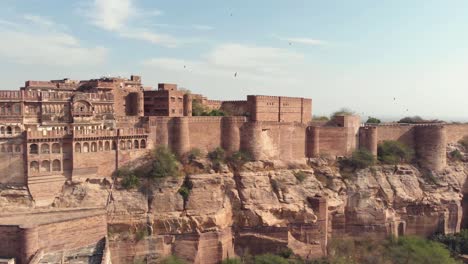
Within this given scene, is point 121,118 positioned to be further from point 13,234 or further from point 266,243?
point 266,243

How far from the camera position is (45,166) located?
2017 cm

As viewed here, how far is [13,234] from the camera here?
54.8ft

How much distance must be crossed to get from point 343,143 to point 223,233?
12.1 meters

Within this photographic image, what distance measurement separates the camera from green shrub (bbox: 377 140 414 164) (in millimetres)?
30906

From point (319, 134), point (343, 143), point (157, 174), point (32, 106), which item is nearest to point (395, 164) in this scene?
point (343, 143)

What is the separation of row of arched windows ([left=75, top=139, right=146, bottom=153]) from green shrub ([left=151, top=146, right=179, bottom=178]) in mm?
1016

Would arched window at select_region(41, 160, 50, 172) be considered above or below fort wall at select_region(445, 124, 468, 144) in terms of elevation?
below

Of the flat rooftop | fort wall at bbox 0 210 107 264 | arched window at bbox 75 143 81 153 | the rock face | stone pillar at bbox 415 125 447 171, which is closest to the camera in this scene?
fort wall at bbox 0 210 107 264

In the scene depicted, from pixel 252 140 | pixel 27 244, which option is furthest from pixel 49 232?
pixel 252 140

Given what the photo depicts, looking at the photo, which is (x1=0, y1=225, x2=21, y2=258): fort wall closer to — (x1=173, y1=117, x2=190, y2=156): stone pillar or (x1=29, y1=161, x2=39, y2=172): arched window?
(x1=29, y1=161, x2=39, y2=172): arched window

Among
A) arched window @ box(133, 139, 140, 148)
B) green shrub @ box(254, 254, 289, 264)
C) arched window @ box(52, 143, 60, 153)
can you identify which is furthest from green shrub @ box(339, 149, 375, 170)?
arched window @ box(52, 143, 60, 153)

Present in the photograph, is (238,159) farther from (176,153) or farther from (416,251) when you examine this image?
(416,251)

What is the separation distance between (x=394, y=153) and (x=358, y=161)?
13.1 feet

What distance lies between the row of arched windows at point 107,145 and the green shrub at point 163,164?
3.33 ft
